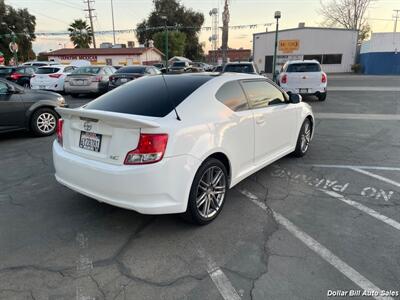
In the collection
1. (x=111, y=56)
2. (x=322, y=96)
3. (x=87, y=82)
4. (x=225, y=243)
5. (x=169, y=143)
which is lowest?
(x=225, y=243)

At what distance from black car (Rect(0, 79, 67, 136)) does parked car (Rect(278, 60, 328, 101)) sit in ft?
29.3

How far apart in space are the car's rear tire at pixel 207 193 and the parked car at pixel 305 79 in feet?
33.9

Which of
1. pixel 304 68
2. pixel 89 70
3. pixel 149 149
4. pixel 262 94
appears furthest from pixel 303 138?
pixel 89 70

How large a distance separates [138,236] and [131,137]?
1082 millimetres

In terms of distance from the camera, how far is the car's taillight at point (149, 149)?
286 centimetres

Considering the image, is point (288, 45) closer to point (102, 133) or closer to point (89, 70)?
point (89, 70)

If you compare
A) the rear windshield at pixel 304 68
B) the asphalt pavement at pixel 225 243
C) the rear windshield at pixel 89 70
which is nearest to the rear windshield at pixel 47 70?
the rear windshield at pixel 89 70

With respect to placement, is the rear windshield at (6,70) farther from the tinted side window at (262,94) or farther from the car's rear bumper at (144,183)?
the car's rear bumper at (144,183)

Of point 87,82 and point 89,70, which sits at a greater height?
point 89,70

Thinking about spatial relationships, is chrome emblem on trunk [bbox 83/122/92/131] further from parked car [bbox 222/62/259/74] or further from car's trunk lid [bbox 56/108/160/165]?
parked car [bbox 222/62/259/74]

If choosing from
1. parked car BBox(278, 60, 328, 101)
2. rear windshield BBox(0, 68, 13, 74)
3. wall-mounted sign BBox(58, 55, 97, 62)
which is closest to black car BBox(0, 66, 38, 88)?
rear windshield BBox(0, 68, 13, 74)

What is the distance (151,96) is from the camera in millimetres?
3623

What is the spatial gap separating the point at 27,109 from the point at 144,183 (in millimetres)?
5646

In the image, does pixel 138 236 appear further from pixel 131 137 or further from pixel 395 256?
pixel 395 256
